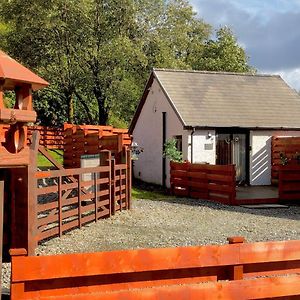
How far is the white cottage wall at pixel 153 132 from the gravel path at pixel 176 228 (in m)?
7.11

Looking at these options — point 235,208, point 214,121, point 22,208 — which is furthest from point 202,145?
point 22,208

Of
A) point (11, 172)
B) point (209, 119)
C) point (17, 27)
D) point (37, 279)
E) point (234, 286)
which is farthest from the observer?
point (17, 27)

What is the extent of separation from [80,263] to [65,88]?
1305 inches

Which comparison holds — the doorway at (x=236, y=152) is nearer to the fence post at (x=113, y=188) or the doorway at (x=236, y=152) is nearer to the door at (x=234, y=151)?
the door at (x=234, y=151)

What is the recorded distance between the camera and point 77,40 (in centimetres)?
3475

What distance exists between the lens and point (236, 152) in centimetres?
2631

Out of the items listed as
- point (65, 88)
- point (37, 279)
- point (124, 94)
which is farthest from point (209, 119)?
point (37, 279)

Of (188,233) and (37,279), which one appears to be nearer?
(37,279)

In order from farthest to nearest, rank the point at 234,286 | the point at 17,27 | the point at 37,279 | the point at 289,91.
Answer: the point at 17,27
the point at 289,91
the point at 234,286
the point at 37,279

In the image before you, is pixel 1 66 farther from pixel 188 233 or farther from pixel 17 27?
pixel 17 27

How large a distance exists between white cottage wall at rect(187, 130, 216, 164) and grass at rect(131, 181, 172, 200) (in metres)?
2.08

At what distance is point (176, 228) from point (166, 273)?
906 centimetres

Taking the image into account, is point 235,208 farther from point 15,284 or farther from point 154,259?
point 15,284

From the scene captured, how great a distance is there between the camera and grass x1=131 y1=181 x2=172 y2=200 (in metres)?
22.1
